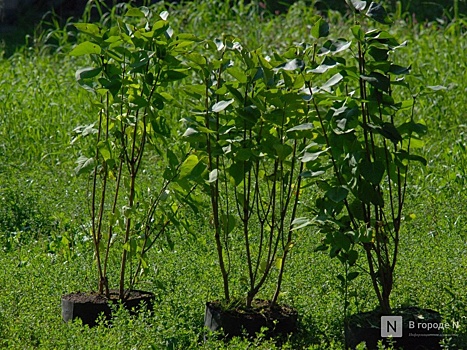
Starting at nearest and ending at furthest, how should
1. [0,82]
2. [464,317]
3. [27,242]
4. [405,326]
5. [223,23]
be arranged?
[405,326] < [464,317] < [27,242] < [0,82] < [223,23]

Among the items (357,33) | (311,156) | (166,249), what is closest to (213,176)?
(311,156)

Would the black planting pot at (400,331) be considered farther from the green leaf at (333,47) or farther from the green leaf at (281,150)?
the green leaf at (333,47)

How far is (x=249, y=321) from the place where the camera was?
137 inches

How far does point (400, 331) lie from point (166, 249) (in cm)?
195

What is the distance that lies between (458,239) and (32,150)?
354 centimetres

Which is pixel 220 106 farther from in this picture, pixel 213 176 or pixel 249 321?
pixel 249 321

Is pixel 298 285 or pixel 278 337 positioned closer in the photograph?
pixel 278 337

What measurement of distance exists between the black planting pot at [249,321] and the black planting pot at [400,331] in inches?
11.4

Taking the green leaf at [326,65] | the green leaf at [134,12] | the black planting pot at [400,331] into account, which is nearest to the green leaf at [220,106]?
the green leaf at [326,65]

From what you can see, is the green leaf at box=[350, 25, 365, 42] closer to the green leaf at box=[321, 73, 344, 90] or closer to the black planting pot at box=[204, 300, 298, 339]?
the green leaf at box=[321, 73, 344, 90]

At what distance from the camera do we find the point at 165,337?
131 inches

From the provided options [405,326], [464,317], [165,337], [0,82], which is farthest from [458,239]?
[0,82]

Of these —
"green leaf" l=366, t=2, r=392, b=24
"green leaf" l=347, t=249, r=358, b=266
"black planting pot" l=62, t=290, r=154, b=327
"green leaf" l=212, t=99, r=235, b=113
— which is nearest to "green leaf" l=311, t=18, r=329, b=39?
"green leaf" l=366, t=2, r=392, b=24

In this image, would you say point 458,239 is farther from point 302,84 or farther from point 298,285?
point 302,84
